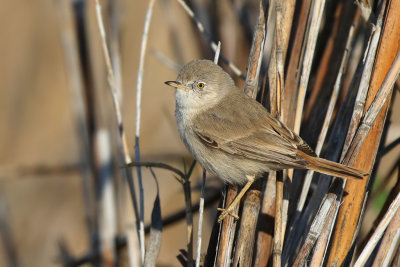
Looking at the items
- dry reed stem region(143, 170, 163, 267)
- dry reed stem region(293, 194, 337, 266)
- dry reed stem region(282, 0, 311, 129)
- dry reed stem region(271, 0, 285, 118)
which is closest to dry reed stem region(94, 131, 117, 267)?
dry reed stem region(143, 170, 163, 267)

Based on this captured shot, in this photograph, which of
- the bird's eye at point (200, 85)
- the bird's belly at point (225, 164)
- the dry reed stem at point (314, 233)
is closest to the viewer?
the dry reed stem at point (314, 233)

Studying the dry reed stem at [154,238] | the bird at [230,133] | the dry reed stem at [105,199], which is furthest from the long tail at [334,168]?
the dry reed stem at [105,199]

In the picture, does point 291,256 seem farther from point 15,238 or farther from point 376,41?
point 15,238

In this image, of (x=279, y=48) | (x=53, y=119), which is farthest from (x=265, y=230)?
(x=53, y=119)

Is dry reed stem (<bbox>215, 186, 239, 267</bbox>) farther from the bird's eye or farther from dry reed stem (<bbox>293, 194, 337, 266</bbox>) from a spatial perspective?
the bird's eye

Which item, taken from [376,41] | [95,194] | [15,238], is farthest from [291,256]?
[15,238]

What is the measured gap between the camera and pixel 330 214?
2.26 m

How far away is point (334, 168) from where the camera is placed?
234cm

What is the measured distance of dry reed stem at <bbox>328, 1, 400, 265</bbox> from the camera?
92.9 inches

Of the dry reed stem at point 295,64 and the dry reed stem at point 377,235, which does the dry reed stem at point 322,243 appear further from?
the dry reed stem at point 295,64

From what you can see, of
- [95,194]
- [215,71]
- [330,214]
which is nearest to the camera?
[330,214]

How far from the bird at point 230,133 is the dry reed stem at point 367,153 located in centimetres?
19

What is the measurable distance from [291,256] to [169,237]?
2451 millimetres

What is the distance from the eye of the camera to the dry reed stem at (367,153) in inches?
92.9
